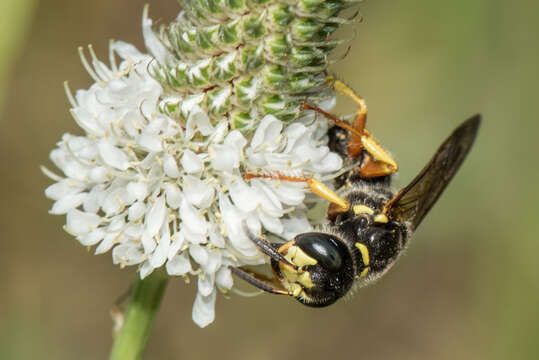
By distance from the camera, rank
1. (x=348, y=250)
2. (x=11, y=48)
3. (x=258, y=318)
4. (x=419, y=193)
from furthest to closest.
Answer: (x=258, y=318), (x=11, y=48), (x=419, y=193), (x=348, y=250)

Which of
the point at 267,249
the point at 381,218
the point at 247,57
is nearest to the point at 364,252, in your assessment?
the point at 381,218

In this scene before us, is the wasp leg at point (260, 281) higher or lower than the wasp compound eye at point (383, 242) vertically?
higher

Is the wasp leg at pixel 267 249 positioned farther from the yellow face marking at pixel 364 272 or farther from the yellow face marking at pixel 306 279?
the yellow face marking at pixel 364 272

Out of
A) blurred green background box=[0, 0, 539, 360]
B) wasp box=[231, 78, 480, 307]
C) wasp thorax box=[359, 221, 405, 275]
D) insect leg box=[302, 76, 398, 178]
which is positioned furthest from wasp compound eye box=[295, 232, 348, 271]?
blurred green background box=[0, 0, 539, 360]

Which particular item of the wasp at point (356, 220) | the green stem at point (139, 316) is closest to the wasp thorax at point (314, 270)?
the wasp at point (356, 220)

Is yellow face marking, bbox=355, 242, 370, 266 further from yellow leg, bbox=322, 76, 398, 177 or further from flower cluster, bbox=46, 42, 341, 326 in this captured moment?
yellow leg, bbox=322, 76, 398, 177

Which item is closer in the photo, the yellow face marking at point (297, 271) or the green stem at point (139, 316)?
the yellow face marking at point (297, 271)

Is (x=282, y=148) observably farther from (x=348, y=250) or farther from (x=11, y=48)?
(x=11, y=48)

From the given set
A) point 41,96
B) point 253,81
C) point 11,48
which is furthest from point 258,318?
point 253,81
